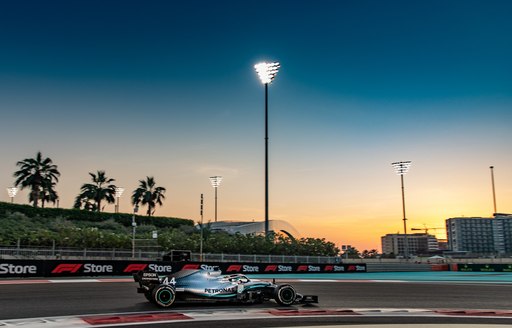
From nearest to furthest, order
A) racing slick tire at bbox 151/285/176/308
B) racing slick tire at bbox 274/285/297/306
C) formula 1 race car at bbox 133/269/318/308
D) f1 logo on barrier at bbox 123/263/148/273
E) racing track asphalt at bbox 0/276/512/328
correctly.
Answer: racing track asphalt at bbox 0/276/512/328 < racing slick tire at bbox 151/285/176/308 < formula 1 race car at bbox 133/269/318/308 < racing slick tire at bbox 274/285/297/306 < f1 logo on barrier at bbox 123/263/148/273

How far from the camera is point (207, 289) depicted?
12.9m

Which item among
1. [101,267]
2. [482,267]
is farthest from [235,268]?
[482,267]

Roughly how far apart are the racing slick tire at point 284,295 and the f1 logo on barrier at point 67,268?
52.7ft

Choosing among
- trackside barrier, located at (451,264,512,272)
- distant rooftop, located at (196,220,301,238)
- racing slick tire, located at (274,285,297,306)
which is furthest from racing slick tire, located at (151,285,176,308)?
distant rooftop, located at (196,220,301,238)

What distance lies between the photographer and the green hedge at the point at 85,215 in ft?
199

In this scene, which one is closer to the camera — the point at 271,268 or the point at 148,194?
the point at 271,268

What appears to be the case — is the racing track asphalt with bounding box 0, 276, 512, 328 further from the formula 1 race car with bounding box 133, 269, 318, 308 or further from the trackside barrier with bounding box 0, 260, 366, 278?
the trackside barrier with bounding box 0, 260, 366, 278

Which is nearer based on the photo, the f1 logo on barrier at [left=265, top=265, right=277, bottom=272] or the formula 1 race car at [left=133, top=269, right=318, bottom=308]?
the formula 1 race car at [left=133, top=269, right=318, bottom=308]

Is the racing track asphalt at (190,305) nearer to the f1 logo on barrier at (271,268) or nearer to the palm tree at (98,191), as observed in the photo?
the f1 logo on barrier at (271,268)

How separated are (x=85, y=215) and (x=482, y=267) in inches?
2060

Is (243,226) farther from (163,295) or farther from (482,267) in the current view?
(163,295)

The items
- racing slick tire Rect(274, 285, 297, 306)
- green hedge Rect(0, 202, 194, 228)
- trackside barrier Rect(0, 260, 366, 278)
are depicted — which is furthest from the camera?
green hedge Rect(0, 202, 194, 228)

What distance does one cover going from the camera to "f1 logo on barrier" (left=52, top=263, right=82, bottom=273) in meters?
24.8

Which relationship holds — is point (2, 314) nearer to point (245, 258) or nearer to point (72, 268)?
point (72, 268)
